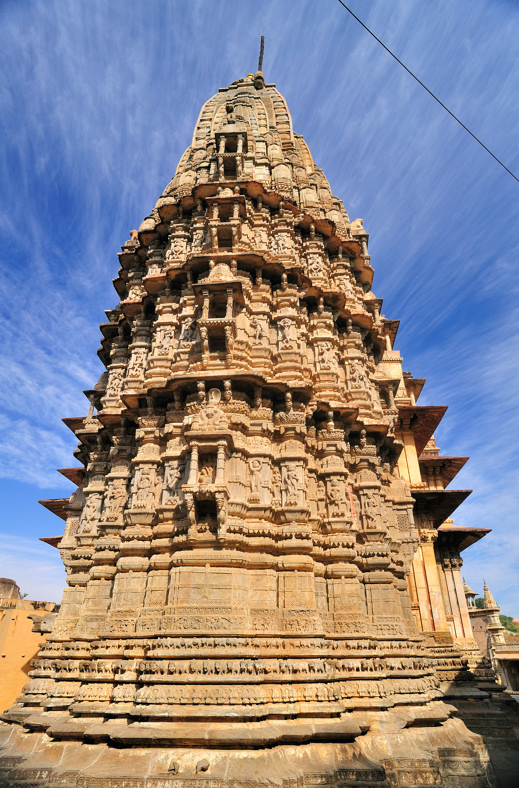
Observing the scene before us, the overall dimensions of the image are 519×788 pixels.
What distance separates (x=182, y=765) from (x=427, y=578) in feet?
38.7

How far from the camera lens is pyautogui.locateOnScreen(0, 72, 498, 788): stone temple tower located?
364 inches

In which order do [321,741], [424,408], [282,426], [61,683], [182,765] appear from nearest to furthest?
[182,765] < [321,741] < [61,683] < [282,426] < [424,408]

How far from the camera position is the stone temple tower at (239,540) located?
30.3ft

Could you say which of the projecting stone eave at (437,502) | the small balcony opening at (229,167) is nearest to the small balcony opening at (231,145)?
the small balcony opening at (229,167)

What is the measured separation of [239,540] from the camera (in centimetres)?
1135

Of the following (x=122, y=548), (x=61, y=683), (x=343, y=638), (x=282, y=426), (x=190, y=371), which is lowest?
(x=61, y=683)

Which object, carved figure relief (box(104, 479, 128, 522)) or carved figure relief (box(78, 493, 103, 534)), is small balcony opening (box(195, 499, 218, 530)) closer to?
carved figure relief (box(104, 479, 128, 522))

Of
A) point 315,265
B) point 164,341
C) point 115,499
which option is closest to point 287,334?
point 164,341

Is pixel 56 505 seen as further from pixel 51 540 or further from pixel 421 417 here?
pixel 421 417

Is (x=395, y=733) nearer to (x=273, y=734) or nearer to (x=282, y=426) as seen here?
→ (x=273, y=734)

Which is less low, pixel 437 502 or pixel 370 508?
pixel 437 502

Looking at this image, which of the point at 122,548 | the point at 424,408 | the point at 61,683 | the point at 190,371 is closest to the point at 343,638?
the point at 122,548

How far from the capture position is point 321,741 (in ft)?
30.6

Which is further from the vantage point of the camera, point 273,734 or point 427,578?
point 427,578
